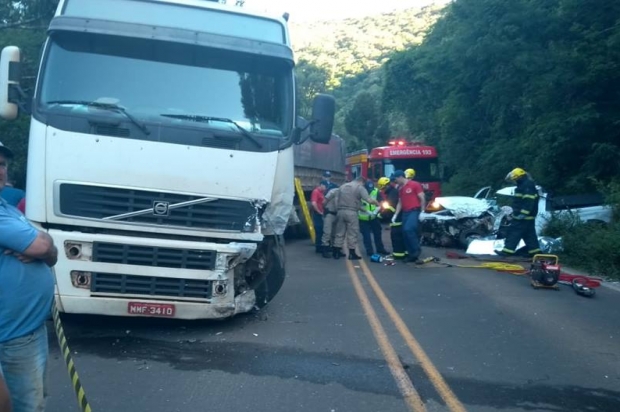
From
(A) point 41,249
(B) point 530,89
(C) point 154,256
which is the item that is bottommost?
(C) point 154,256

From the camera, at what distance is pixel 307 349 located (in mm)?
7527

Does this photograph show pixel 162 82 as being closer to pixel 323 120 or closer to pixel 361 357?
pixel 323 120

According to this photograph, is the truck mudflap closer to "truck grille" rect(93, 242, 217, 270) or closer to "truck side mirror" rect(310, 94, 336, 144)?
"truck grille" rect(93, 242, 217, 270)

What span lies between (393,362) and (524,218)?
7.73 meters

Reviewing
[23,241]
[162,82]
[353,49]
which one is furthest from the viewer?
[353,49]

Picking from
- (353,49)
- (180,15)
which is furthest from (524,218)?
(353,49)

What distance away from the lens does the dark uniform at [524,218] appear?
46.2 feet

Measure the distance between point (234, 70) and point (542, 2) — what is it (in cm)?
1838

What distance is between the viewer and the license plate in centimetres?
746

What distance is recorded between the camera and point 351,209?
615 inches

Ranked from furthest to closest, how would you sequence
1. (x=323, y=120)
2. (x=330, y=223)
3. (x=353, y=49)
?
(x=353, y=49), (x=330, y=223), (x=323, y=120)

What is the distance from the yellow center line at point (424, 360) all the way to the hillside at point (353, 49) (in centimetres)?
4499

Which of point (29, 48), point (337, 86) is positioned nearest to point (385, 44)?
point (337, 86)

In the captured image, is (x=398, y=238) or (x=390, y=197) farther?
(x=390, y=197)
